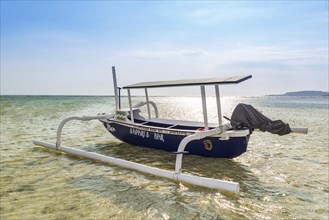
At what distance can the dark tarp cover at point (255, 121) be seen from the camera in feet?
25.5

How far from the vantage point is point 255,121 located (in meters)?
8.02

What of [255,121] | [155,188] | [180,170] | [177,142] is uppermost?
[255,121]

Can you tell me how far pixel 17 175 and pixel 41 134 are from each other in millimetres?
7819

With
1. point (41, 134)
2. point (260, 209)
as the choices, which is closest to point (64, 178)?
point (260, 209)

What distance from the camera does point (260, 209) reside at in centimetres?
549

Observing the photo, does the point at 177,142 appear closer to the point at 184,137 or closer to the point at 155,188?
the point at 184,137

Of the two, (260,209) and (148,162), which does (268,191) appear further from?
(148,162)

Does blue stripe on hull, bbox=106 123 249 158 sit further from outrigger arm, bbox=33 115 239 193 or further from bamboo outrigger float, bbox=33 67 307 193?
outrigger arm, bbox=33 115 239 193

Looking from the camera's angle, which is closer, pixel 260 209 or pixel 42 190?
pixel 260 209

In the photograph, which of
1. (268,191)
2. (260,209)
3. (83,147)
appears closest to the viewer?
(260,209)

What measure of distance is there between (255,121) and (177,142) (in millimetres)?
2888

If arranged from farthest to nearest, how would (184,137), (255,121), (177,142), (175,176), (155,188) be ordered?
(177,142) < (184,137) < (255,121) < (175,176) < (155,188)

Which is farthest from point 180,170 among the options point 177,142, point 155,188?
point 177,142

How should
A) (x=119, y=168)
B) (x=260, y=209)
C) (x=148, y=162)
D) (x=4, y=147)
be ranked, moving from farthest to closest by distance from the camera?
(x=4, y=147), (x=148, y=162), (x=119, y=168), (x=260, y=209)
